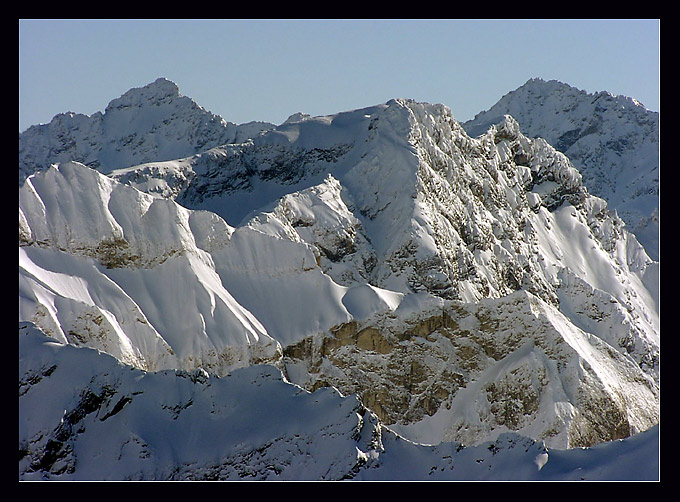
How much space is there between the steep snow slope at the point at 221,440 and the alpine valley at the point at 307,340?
0.15 metres

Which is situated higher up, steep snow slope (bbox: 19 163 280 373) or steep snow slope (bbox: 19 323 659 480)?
steep snow slope (bbox: 19 163 280 373)

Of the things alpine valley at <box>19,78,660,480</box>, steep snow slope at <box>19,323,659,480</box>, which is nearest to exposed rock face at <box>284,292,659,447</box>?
alpine valley at <box>19,78,660,480</box>

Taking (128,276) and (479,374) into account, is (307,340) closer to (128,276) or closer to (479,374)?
(479,374)

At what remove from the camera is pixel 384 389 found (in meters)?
165

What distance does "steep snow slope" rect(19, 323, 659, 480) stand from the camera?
368ft

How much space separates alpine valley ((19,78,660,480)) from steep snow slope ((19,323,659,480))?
0.15 metres

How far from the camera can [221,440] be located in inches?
4574

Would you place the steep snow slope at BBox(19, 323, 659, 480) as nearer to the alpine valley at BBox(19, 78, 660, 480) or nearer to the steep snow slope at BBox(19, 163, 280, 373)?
the alpine valley at BBox(19, 78, 660, 480)

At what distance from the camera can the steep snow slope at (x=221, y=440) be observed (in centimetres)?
11212

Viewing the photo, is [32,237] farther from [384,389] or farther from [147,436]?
[147,436]

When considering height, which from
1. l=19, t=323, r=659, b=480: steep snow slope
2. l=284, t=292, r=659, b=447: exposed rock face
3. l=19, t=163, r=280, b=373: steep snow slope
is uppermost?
l=19, t=163, r=280, b=373: steep snow slope
